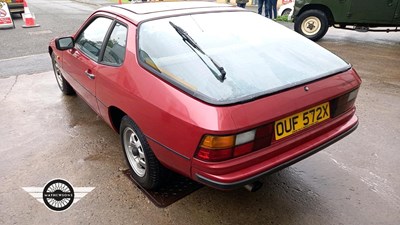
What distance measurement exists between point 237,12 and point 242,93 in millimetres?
1350

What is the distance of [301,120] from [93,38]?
7.37 feet

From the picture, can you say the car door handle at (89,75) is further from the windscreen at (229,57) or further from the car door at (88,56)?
the windscreen at (229,57)

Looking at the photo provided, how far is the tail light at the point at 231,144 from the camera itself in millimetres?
1857

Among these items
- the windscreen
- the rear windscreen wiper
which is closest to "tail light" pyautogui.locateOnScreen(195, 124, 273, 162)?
the windscreen

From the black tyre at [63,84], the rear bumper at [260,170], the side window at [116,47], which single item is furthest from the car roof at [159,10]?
the black tyre at [63,84]

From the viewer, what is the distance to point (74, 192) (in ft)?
8.76

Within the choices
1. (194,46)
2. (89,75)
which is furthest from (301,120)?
(89,75)

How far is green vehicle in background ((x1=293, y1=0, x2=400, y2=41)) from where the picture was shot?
727 centimetres

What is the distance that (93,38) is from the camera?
326 cm

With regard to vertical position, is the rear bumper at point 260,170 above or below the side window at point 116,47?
below

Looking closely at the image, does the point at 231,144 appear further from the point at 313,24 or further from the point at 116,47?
the point at 313,24

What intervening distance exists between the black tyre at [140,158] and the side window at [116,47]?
1.63 feet
